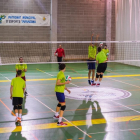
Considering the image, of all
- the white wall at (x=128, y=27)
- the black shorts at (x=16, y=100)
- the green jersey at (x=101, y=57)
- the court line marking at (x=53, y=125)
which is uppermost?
the white wall at (x=128, y=27)

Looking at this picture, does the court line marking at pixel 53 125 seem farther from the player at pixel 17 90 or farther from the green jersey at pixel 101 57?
the green jersey at pixel 101 57

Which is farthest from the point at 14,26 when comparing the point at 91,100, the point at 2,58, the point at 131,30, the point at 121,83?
the point at 91,100

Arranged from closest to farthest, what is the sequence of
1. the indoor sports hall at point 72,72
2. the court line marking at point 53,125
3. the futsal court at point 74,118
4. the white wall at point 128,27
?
the futsal court at point 74,118 < the court line marking at point 53,125 < the indoor sports hall at point 72,72 < the white wall at point 128,27

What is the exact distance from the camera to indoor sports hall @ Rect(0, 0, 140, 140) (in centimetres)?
894

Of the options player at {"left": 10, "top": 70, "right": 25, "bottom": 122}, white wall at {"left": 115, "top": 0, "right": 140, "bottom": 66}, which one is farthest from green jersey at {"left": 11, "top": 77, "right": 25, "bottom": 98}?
white wall at {"left": 115, "top": 0, "right": 140, "bottom": 66}

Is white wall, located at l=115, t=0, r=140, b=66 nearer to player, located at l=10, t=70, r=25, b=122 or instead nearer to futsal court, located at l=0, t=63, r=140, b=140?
futsal court, located at l=0, t=63, r=140, b=140

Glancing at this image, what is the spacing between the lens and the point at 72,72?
21.6m

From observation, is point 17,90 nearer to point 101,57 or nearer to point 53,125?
point 53,125

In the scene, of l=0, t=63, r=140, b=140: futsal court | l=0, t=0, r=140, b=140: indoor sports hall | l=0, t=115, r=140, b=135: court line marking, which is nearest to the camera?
l=0, t=63, r=140, b=140: futsal court

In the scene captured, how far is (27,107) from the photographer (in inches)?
448

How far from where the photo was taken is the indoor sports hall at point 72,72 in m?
8.94

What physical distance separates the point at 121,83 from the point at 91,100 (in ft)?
15.3

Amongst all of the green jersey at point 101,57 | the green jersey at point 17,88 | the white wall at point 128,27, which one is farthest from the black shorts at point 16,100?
the white wall at point 128,27

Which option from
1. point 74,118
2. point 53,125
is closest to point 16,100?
point 53,125
